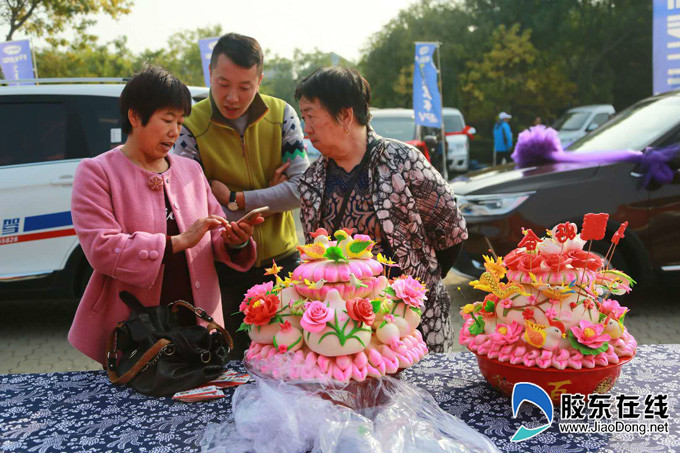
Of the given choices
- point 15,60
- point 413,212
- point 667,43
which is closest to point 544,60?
point 667,43

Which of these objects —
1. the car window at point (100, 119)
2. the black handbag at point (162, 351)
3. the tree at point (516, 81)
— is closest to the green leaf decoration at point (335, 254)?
the black handbag at point (162, 351)

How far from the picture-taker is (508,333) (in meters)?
1.62

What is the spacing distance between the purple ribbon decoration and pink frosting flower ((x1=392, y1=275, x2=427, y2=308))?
3508mm

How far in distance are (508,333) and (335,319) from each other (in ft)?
1.49

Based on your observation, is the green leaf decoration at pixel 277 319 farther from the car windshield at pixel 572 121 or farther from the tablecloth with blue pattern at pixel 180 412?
the car windshield at pixel 572 121

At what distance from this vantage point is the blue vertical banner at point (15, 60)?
498 inches

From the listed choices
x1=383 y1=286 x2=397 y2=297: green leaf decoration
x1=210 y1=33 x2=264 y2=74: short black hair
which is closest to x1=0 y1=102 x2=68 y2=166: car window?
x1=210 y1=33 x2=264 y2=74: short black hair

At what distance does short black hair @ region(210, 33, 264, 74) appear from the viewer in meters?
2.30

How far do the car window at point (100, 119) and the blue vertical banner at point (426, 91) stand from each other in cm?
655

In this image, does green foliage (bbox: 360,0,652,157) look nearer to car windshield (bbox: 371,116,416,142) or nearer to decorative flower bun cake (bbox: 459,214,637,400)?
car windshield (bbox: 371,116,416,142)

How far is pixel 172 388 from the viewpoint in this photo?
1763 mm

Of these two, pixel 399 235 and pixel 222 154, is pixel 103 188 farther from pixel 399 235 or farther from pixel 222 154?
pixel 399 235

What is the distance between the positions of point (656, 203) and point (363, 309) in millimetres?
3734

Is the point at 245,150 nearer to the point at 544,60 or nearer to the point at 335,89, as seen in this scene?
the point at 335,89
